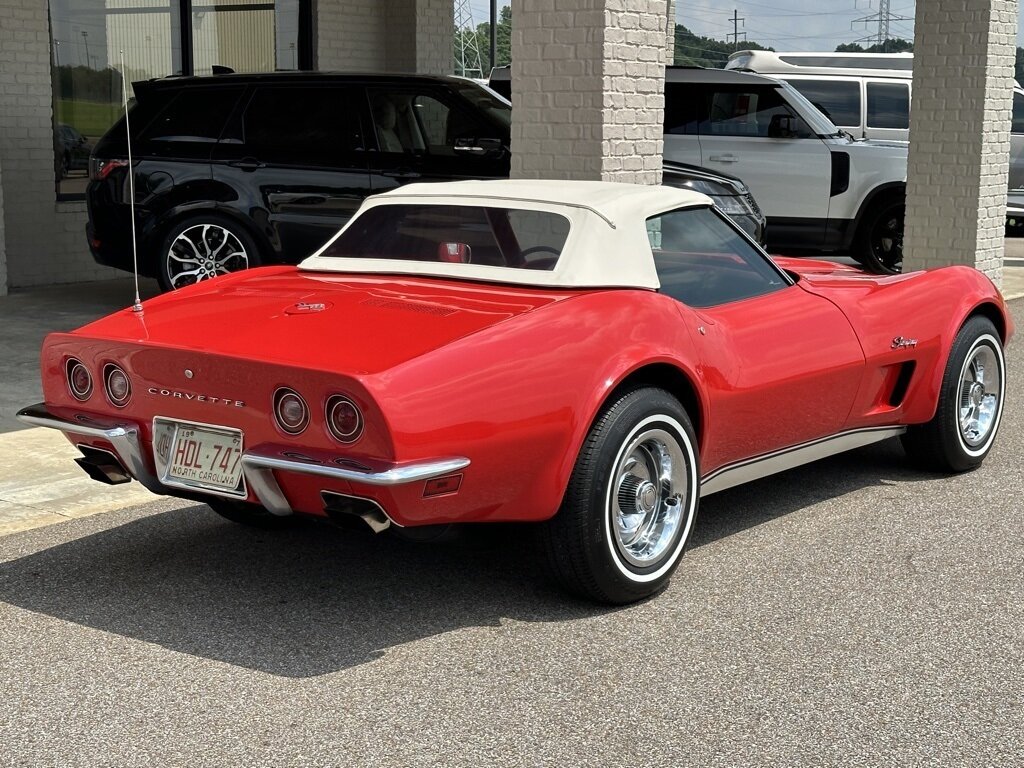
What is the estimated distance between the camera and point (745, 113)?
1330 centimetres

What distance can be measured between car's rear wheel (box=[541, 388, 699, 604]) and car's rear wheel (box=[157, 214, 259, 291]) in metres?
6.10

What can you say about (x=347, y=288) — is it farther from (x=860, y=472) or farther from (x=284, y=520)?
(x=860, y=472)

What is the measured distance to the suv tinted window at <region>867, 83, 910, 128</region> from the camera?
1559cm

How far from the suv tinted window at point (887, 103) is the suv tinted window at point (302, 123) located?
7.43 meters

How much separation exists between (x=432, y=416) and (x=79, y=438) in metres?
1.32

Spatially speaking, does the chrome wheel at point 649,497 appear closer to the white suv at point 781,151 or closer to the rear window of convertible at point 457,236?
the rear window of convertible at point 457,236

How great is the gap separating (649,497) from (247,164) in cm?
634

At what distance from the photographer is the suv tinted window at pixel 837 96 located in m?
15.6

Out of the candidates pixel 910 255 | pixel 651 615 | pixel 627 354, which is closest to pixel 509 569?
pixel 651 615

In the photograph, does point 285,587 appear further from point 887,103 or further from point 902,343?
point 887,103

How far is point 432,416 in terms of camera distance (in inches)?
154

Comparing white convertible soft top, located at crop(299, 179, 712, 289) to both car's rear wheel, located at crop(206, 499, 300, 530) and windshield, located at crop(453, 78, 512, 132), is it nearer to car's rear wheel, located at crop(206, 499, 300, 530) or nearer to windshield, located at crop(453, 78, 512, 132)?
car's rear wheel, located at crop(206, 499, 300, 530)

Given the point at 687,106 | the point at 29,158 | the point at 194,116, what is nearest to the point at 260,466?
the point at 194,116

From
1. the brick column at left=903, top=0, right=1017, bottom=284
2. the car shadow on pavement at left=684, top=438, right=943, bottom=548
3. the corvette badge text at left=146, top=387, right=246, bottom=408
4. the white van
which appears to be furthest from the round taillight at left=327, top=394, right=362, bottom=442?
the white van
